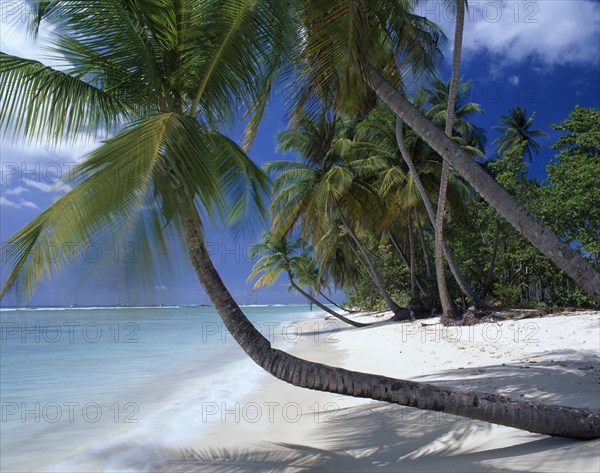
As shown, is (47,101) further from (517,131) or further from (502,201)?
(517,131)

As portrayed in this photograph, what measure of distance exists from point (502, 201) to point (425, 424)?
95.3 inches

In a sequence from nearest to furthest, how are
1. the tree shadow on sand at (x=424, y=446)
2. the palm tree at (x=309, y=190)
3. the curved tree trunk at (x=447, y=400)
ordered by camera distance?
1. the tree shadow on sand at (x=424, y=446)
2. the curved tree trunk at (x=447, y=400)
3. the palm tree at (x=309, y=190)

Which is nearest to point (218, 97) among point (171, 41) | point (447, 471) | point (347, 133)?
point (171, 41)

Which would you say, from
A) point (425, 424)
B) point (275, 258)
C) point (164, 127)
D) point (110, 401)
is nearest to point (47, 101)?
point (164, 127)

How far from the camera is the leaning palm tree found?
2744 mm

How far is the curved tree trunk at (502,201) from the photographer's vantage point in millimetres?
3795

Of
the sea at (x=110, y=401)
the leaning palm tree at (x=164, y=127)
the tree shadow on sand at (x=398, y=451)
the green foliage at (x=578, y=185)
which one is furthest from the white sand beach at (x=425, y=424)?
the green foliage at (x=578, y=185)

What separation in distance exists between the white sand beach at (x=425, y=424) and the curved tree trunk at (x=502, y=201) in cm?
133

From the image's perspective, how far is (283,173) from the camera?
60.6ft

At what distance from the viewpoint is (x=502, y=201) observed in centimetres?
419

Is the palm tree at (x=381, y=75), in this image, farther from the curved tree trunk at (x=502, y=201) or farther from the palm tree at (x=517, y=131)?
the palm tree at (x=517, y=131)

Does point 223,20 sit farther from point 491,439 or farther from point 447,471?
point 491,439

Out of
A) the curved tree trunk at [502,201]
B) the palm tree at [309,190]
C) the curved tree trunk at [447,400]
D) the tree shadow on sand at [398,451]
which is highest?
the palm tree at [309,190]

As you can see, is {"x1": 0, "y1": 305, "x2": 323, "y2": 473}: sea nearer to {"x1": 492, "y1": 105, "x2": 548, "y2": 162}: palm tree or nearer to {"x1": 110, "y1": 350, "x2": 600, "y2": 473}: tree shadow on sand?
{"x1": 110, "y1": 350, "x2": 600, "y2": 473}: tree shadow on sand
